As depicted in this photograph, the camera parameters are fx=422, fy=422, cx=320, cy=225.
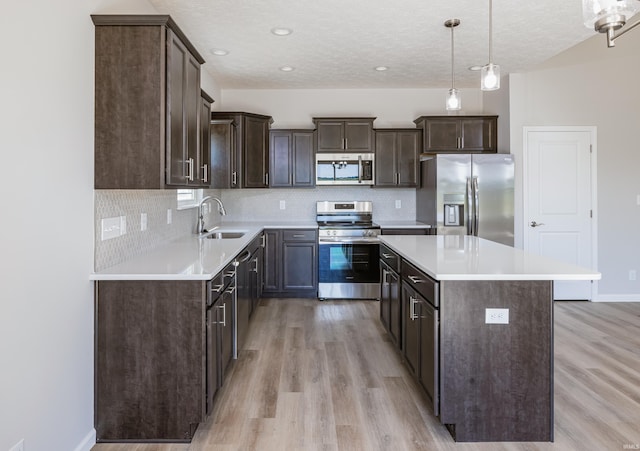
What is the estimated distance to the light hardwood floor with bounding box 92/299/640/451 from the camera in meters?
2.17

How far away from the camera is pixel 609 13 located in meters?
1.34

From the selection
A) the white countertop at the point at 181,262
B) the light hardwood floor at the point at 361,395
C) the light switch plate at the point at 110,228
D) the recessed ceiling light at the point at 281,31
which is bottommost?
the light hardwood floor at the point at 361,395

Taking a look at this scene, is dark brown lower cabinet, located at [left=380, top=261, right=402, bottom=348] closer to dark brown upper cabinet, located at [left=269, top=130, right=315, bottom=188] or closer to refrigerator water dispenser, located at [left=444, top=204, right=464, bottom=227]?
refrigerator water dispenser, located at [left=444, top=204, right=464, bottom=227]

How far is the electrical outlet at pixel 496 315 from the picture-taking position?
2129 mm

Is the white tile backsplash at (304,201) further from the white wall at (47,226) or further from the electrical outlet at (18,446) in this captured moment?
the electrical outlet at (18,446)

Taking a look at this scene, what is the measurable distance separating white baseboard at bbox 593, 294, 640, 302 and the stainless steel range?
8.66 ft

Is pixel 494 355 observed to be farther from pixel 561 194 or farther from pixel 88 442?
pixel 561 194

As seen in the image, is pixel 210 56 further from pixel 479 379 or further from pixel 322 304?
pixel 479 379

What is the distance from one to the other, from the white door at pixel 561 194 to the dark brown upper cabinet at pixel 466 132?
47cm

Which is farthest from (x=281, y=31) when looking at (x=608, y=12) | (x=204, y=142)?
(x=608, y=12)

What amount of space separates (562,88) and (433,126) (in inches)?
59.6

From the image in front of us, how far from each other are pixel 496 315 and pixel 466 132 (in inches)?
143

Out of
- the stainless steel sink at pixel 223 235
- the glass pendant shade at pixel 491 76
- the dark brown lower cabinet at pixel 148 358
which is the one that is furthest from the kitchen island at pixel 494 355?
the stainless steel sink at pixel 223 235

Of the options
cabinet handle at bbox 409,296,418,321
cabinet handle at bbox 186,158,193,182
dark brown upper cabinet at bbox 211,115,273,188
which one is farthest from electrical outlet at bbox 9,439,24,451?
dark brown upper cabinet at bbox 211,115,273,188
